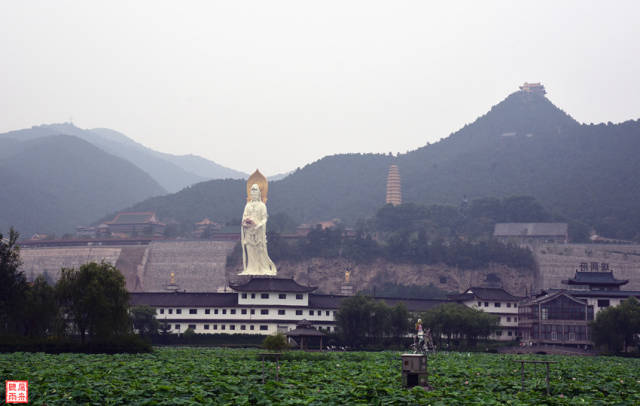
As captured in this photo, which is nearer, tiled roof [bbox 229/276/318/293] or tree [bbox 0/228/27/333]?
tree [bbox 0/228/27/333]

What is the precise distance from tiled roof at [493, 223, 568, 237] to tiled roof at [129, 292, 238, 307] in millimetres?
61701

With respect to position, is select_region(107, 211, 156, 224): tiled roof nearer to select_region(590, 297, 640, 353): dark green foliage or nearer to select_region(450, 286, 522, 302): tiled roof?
select_region(450, 286, 522, 302): tiled roof

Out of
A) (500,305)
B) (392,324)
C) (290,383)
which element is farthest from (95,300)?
(500,305)

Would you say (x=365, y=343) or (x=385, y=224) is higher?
(x=385, y=224)

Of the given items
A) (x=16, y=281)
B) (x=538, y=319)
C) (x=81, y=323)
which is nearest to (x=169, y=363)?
(x=81, y=323)

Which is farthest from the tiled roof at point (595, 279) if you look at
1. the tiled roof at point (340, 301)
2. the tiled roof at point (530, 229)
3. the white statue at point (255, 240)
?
the tiled roof at point (530, 229)

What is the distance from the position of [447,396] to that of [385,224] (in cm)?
10074

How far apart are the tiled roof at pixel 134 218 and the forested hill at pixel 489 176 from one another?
1293 cm

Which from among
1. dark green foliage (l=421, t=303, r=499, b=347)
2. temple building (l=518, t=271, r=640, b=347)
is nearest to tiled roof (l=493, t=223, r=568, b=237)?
temple building (l=518, t=271, r=640, b=347)

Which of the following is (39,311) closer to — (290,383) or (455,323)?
(290,383)

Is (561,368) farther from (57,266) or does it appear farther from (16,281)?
(57,266)

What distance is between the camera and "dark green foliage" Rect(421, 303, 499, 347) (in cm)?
5672

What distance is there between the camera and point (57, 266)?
104000mm

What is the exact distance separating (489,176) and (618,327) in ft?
363
